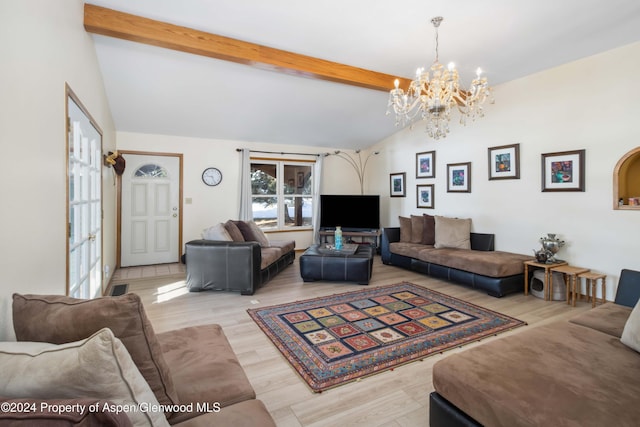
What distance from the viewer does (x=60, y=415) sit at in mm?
589

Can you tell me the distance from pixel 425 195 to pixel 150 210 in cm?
502

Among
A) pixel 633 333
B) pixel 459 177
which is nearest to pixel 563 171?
pixel 459 177

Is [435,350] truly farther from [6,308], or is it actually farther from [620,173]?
[620,173]

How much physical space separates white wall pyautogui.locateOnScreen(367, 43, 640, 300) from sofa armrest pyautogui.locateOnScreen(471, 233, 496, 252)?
0.31 feet

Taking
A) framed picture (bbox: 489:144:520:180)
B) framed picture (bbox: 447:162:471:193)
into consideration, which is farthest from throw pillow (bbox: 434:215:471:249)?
framed picture (bbox: 489:144:520:180)

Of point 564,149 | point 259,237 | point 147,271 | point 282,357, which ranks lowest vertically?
point 282,357

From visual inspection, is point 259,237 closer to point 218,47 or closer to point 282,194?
point 282,194

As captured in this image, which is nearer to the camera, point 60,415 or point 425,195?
point 60,415

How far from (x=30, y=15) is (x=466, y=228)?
16.9ft

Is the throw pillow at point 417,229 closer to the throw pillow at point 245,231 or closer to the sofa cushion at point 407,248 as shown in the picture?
the sofa cushion at point 407,248

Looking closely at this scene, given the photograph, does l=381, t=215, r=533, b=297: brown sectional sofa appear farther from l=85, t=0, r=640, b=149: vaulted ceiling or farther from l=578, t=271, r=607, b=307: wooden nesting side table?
l=85, t=0, r=640, b=149: vaulted ceiling

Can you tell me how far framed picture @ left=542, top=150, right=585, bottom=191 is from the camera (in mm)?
3801

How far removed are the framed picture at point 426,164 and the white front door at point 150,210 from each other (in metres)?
4.49

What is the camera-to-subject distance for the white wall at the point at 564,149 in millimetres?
3461
